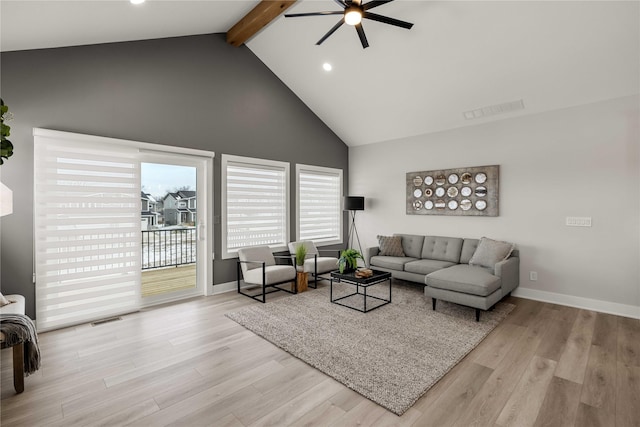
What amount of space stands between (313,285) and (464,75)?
157 inches

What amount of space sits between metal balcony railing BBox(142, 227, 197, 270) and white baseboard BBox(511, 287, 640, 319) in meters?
5.13

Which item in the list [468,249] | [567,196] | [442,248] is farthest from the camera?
[442,248]

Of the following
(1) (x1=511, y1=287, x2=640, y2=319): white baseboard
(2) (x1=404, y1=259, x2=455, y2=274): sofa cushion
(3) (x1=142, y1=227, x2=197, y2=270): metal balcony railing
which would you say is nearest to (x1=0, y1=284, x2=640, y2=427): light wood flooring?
(1) (x1=511, y1=287, x2=640, y2=319): white baseboard

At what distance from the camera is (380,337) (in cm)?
319

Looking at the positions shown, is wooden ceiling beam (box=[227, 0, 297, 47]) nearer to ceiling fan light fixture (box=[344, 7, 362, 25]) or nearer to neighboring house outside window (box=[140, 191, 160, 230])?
ceiling fan light fixture (box=[344, 7, 362, 25])

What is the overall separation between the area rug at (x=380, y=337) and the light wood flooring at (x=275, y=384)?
109mm

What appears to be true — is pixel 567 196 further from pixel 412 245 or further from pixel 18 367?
pixel 18 367

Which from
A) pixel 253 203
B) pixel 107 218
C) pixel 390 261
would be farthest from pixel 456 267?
pixel 107 218

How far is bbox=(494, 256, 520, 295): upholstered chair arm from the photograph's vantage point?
13.1 ft

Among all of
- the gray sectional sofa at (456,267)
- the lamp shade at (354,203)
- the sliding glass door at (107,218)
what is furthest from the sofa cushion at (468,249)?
the sliding glass door at (107,218)

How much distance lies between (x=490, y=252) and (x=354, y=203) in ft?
8.75

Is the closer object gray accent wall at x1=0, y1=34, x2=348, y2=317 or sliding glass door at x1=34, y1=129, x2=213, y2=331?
gray accent wall at x1=0, y1=34, x2=348, y2=317

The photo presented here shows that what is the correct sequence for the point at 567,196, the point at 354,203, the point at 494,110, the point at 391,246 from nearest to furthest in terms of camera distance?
the point at 567,196, the point at 494,110, the point at 391,246, the point at 354,203

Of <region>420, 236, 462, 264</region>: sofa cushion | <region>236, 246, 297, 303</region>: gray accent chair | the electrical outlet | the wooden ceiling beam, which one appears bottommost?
<region>236, 246, 297, 303</region>: gray accent chair
